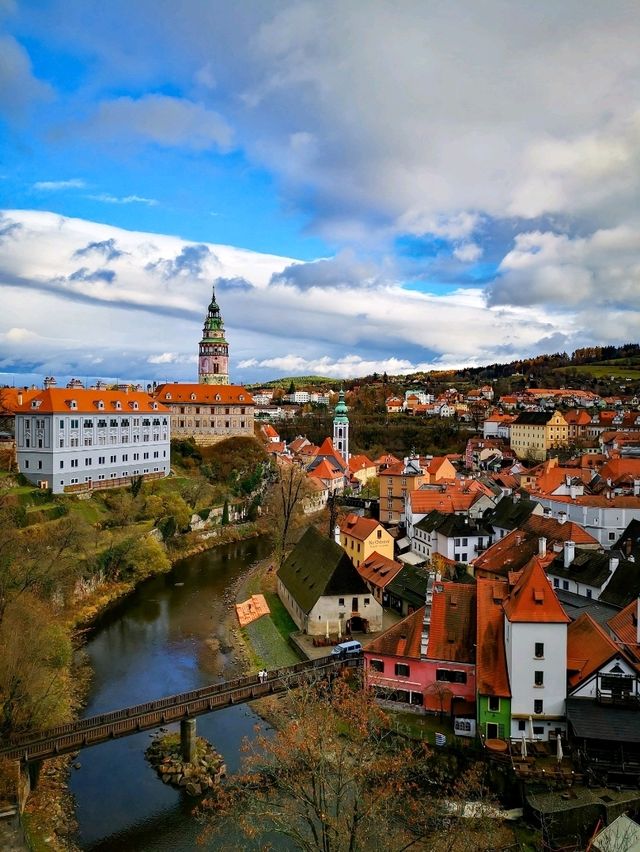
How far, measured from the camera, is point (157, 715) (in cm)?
2091

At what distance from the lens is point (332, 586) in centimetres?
3011

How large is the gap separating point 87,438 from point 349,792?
37895 mm

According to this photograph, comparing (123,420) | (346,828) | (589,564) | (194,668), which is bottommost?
(194,668)

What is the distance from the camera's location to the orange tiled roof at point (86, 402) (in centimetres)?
4836

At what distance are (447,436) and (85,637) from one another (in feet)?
249

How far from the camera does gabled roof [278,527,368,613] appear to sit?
3023 centimetres

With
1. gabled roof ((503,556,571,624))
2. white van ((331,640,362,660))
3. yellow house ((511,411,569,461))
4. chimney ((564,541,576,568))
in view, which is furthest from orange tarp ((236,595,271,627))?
yellow house ((511,411,569,461))

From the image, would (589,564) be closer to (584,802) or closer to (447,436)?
(584,802)

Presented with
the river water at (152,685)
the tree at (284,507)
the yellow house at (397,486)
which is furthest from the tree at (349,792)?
the yellow house at (397,486)

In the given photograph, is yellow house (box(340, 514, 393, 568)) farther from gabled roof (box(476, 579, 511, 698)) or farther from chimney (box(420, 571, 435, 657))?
gabled roof (box(476, 579, 511, 698))

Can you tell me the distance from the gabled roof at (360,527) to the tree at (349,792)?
627 inches

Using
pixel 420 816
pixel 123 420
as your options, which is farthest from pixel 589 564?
pixel 123 420

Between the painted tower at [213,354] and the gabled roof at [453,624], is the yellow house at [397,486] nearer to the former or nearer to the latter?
the gabled roof at [453,624]

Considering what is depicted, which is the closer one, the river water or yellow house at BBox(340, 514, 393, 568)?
the river water
